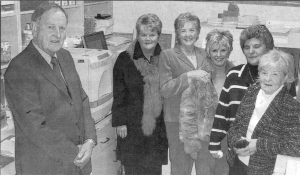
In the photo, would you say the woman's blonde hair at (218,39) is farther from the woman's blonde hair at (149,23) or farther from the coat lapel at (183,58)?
the woman's blonde hair at (149,23)

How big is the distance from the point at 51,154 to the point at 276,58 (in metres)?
0.99

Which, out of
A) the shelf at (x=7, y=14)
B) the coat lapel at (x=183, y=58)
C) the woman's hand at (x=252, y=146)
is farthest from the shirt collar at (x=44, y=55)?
the woman's hand at (x=252, y=146)

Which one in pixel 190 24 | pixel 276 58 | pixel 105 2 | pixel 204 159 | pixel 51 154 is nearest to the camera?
pixel 276 58

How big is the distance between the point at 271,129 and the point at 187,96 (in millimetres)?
517

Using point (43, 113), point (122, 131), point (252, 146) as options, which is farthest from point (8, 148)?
point (252, 146)

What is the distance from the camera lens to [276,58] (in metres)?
1.38

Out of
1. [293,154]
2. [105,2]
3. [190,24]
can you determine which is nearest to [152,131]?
[190,24]

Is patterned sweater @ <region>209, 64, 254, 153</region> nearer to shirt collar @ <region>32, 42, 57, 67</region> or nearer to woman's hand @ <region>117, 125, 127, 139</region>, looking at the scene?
woman's hand @ <region>117, 125, 127, 139</region>

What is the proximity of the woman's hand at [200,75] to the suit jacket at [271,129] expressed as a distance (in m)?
0.28

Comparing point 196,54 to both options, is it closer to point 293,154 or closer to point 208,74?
point 208,74

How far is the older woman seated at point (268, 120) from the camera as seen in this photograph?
1.39m

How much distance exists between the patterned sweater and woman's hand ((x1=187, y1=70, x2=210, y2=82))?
0.15m

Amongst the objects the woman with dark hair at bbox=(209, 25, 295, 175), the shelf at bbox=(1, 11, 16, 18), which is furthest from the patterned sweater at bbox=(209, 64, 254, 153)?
the shelf at bbox=(1, 11, 16, 18)

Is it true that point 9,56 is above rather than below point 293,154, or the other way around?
above
